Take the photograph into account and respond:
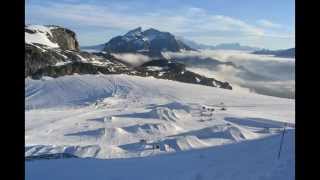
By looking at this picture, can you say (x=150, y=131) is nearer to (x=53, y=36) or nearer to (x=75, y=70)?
(x=75, y=70)

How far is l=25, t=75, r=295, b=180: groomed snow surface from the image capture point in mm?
15281

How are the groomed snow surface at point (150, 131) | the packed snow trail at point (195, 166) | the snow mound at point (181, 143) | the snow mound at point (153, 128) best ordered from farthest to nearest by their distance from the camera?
the snow mound at point (153, 128), the snow mound at point (181, 143), the groomed snow surface at point (150, 131), the packed snow trail at point (195, 166)

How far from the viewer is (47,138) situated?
5541 centimetres

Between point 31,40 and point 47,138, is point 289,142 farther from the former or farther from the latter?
point 31,40

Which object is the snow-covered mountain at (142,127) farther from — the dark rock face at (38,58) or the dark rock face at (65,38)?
the dark rock face at (65,38)

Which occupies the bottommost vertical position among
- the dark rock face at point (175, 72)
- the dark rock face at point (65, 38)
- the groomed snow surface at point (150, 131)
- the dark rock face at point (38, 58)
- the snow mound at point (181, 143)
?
the snow mound at point (181, 143)

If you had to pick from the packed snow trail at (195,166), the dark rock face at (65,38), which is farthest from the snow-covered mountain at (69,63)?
the packed snow trail at (195,166)

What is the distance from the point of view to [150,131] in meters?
60.9

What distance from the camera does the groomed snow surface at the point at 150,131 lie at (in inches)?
602

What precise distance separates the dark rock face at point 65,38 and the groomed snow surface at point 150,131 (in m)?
67.9
